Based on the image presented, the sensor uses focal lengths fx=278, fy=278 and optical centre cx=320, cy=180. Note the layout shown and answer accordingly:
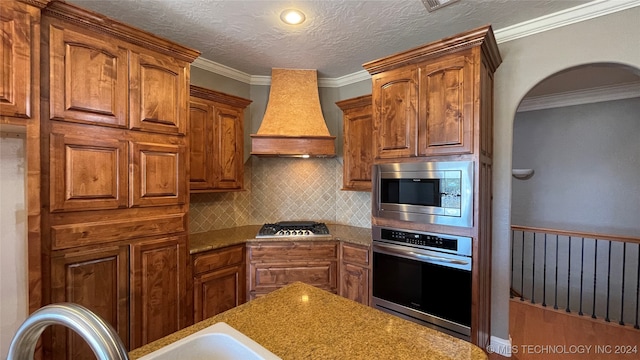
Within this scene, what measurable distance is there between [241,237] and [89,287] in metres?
1.30

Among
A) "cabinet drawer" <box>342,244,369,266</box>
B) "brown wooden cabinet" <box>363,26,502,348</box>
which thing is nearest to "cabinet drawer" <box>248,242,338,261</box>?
"cabinet drawer" <box>342,244,369,266</box>

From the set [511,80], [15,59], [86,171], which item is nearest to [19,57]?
[15,59]

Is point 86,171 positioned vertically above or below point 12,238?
above

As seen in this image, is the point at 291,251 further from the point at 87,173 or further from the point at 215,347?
the point at 215,347

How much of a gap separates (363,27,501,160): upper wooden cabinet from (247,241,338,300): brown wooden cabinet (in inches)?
45.1

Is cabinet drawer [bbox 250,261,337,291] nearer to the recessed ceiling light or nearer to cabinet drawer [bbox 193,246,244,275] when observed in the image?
cabinet drawer [bbox 193,246,244,275]

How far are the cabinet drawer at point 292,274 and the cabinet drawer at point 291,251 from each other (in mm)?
62

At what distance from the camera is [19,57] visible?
1.35m

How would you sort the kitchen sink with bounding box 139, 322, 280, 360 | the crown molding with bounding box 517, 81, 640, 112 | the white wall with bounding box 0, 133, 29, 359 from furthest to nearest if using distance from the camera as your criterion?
the crown molding with bounding box 517, 81, 640, 112, the white wall with bounding box 0, 133, 29, 359, the kitchen sink with bounding box 139, 322, 280, 360

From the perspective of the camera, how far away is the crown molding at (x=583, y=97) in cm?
A: 388

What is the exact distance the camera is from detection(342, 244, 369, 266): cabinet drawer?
2637 mm

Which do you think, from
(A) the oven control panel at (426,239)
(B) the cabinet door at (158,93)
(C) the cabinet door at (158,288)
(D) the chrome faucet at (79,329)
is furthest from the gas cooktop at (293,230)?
(D) the chrome faucet at (79,329)

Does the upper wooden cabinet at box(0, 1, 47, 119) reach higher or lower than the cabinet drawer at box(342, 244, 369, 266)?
higher

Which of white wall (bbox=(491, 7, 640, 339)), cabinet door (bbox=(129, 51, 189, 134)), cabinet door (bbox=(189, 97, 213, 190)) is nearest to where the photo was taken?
cabinet door (bbox=(129, 51, 189, 134))
